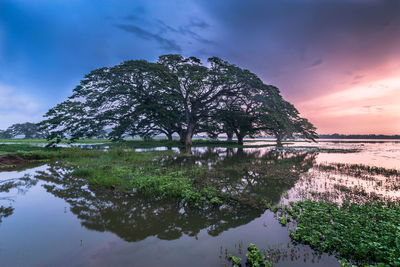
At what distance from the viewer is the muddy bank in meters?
14.1

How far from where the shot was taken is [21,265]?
11.9 ft

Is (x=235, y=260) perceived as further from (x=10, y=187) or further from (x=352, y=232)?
(x=10, y=187)

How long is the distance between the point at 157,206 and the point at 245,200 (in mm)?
3636

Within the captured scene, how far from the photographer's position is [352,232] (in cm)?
453

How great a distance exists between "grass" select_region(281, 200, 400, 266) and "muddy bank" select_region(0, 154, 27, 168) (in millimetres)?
20568

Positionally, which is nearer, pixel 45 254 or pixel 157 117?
pixel 45 254

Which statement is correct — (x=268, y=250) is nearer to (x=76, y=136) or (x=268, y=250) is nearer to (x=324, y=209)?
(x=324, y=209)

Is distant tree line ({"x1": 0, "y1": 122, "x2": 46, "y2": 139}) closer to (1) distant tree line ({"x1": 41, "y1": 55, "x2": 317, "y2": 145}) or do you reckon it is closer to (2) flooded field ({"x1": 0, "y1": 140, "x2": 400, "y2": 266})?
(1) distant tree line ({"x1": 41, "y1": 55, "x2": 317, "y2": 145})

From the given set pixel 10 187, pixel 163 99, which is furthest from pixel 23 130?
pixel 10 187

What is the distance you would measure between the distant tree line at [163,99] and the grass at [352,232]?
84.3ft

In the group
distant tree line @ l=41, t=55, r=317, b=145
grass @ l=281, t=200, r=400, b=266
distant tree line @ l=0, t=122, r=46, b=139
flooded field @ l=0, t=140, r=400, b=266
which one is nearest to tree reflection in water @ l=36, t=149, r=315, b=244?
flooded field @ l=0, t=140, r=400, b=266

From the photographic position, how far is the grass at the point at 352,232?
3.84 m

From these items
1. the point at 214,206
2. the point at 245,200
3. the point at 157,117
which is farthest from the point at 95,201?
the point at 157,117

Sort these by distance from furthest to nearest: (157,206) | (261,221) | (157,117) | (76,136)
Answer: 1. (157,117)
2. (76,136)
3. (157,206)
4. (261,221)
